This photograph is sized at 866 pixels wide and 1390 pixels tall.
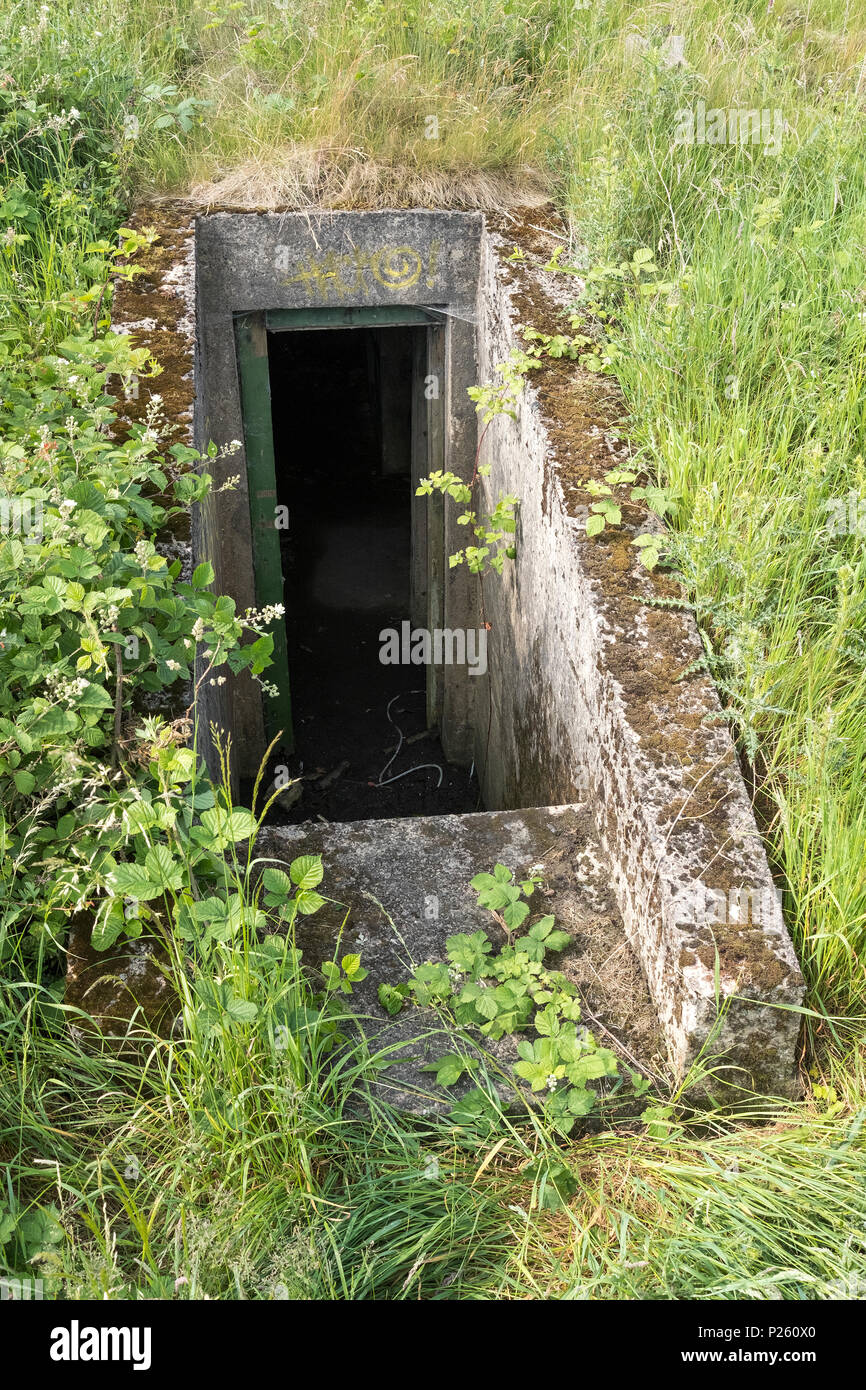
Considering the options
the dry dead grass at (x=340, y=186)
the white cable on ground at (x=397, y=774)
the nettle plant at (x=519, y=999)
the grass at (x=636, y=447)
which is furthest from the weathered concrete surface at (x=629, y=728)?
the white cable on ground at (x=397, y=774)

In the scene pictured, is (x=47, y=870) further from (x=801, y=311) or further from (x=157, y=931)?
(x=801, y=311)

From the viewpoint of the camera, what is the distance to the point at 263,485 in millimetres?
5590

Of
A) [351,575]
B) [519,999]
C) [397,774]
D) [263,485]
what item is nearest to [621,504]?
[519,999]

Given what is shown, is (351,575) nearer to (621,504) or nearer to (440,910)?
(621,504)

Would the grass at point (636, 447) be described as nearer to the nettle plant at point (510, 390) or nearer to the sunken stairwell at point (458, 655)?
the sunken stairwell at point (458, 655)

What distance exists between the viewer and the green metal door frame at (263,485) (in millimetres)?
5160

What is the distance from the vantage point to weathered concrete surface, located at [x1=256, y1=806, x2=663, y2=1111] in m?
2.52

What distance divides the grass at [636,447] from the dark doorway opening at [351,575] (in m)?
1.45

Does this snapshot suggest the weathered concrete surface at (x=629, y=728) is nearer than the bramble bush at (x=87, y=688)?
No

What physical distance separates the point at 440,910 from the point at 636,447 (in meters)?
1.77

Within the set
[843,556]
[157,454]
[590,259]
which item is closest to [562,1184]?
[843,556]

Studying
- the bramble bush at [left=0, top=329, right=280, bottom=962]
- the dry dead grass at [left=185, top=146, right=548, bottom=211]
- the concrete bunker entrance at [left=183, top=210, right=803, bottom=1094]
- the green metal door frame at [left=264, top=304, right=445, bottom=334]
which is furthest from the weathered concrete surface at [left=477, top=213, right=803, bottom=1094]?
the bramble bush at [left=0, top=329, right=280, bottom=962]

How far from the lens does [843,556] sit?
3016 mm

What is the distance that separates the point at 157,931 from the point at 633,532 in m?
1.87
